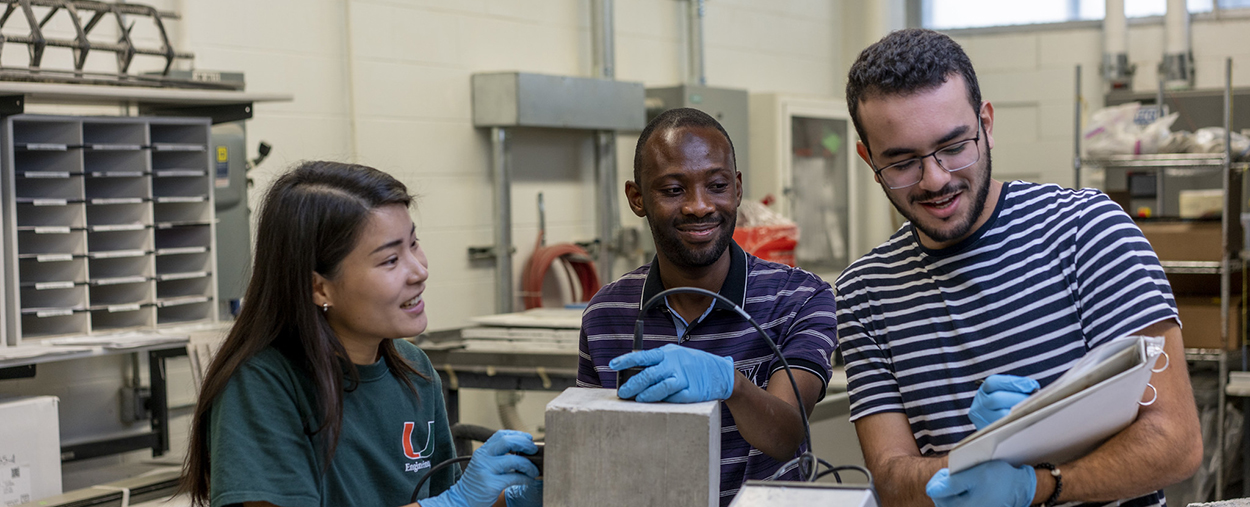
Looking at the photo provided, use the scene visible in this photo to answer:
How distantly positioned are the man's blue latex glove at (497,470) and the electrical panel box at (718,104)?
3240mm

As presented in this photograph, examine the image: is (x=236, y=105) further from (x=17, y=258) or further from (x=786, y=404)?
(x=786, y=404)

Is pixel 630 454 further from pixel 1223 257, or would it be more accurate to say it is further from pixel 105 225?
pixel 1223 257

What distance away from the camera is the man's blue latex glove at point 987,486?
38.3 inches

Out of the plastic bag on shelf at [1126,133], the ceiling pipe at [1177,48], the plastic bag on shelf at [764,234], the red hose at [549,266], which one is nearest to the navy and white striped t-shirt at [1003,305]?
the plastic bag on shelf at [1126,133]

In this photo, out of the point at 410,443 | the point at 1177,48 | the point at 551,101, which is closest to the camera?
the point at 410,443

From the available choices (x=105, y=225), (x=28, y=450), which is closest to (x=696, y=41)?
(x=105, y=225)

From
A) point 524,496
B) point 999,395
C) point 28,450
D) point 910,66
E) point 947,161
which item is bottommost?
point 28,450

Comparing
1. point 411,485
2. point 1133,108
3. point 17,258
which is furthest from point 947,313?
point 1133,108

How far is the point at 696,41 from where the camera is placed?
4.78 m

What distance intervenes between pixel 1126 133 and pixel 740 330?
2.58 metres

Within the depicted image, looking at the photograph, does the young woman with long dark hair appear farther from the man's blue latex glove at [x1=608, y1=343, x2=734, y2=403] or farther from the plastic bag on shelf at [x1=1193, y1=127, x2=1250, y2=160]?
the plastic bag on shelf at [x1=1193, y1=127, x2=1250, y2=160]

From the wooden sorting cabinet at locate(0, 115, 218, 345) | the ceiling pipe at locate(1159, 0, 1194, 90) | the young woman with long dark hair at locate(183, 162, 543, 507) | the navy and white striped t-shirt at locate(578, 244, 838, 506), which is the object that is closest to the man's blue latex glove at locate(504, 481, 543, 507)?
the young woman with long dark hair at locate(183, 162, 543, 507)

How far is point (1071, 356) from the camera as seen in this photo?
1.15m

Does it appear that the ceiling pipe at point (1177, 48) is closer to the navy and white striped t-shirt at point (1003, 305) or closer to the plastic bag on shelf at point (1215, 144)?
the plastic bag on shelf at point (1215, 144)
